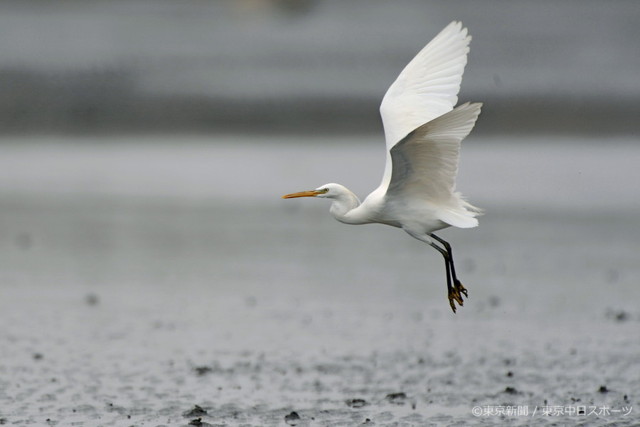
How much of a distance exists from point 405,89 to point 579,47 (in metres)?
19.1

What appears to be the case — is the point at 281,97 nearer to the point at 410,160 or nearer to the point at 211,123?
the point at 211,123

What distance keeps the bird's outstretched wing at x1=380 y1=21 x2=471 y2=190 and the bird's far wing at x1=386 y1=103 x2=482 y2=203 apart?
2.79 feet

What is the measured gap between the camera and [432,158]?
9148mm

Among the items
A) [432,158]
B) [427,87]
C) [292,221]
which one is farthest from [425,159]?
[292,221]

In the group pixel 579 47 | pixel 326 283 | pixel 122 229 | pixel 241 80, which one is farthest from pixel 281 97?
pixel 326 283

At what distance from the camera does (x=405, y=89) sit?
10727 millimetres

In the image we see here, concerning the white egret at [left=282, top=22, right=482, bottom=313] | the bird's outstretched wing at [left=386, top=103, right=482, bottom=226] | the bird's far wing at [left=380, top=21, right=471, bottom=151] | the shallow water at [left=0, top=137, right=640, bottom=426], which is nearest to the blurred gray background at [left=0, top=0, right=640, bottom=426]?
the shallow water at [left=0, top=137, right=640, bottom=426]

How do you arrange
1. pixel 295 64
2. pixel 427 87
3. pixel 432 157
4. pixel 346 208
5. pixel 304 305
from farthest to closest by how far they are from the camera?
pixel 295 64, pixel 304 305, pixel 427 87, pixel 346 208, pixel 432 157

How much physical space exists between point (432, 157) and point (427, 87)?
159cm

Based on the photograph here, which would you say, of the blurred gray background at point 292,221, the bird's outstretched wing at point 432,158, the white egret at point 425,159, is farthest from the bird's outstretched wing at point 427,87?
the blurred gray background at point 292,221

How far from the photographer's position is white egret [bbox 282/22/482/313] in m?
8.88

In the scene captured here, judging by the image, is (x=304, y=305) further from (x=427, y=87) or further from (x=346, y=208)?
(x=346, y=208)

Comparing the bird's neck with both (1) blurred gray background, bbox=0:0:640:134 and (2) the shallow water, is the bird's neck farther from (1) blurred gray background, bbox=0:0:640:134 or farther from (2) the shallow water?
(1) blurred gray background, bbox=0:0:640:134

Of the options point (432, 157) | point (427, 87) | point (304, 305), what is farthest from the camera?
point (304, 305)
